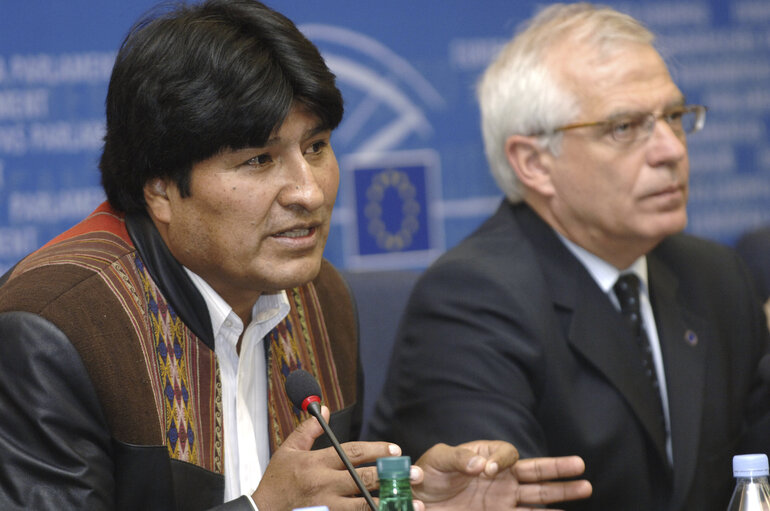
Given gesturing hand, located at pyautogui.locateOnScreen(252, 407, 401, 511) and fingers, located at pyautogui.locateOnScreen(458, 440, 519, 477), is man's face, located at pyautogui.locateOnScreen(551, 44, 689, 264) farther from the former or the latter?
gesturing hand, located at pyautogui.locateOnScreen(252, 407, 401, 511)

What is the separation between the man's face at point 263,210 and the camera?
5.16 feet

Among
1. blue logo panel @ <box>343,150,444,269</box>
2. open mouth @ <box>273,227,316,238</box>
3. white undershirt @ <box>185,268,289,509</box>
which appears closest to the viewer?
open mouth @ <box>273,227,316,238</box>

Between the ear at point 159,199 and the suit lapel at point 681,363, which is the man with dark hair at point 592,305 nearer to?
the suit lapel at point 681,363

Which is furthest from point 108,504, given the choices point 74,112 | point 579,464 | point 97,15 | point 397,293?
point 97,15

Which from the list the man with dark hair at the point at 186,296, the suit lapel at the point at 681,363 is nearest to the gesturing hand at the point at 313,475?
the man with dark hair at the point at 186,296

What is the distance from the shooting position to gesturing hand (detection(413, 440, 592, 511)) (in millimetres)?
1583

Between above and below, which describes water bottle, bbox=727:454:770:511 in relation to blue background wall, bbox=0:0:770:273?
below

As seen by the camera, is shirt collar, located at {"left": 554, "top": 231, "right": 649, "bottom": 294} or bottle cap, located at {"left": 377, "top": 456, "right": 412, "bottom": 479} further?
shirt collar, located at {"left": 554, "top": 231, "right": 649, "bottom": 294}

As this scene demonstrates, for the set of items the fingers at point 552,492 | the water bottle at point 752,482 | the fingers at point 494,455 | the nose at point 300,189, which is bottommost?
the fingers at point 552,492

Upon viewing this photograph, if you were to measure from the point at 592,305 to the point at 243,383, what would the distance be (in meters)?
0.83

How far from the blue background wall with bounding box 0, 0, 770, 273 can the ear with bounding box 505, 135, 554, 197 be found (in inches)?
17.3

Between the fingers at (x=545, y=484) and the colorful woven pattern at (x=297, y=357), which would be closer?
the fingers at (x=545, y=484)

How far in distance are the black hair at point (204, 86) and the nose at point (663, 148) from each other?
0.93 metres

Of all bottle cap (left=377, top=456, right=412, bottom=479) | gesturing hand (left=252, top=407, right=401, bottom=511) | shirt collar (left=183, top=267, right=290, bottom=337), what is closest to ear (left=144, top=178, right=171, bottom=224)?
shirt collar (left=183, top=267, right=290, bottom=337)
